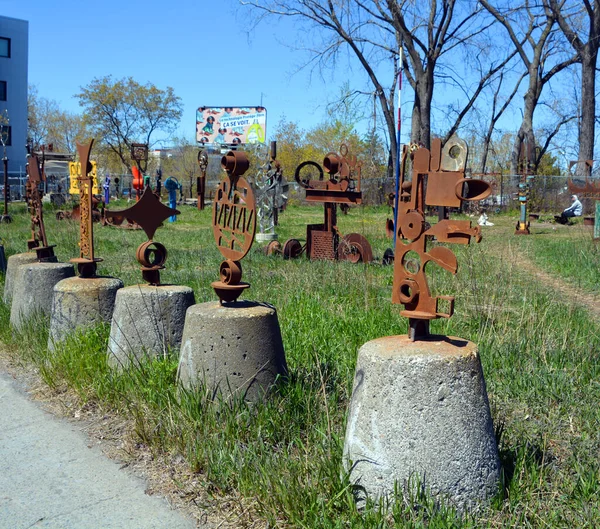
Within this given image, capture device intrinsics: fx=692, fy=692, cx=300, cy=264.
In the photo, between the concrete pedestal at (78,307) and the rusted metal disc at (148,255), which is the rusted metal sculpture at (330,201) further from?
the rusted metal disc at (148,255)

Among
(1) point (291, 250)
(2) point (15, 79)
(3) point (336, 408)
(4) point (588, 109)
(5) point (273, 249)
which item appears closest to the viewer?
(3) point (336, 408)

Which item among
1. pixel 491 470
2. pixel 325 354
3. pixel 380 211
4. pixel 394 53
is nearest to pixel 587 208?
pixel 380 211

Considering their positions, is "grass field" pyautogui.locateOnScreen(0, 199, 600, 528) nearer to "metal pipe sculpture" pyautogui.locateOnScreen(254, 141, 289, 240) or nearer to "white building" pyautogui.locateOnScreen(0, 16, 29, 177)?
"metal pipe sculpture" pyautogui.locateOnScreen(254, 141, 289, 240)

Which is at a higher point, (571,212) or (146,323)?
(571,212)

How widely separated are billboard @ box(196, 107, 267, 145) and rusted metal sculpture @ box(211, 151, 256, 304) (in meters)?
38.3

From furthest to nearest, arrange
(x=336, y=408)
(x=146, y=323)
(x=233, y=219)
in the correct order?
(x=146, y=323) < (x=233, y=219) < (x=336, y=408)

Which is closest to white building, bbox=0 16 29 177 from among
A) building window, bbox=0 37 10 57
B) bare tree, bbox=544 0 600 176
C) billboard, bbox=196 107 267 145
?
building window, bbox=0 37 10 57

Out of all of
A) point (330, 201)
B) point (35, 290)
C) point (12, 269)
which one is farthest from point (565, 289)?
point (12, 269)

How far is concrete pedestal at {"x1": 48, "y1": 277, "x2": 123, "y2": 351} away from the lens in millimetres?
5656

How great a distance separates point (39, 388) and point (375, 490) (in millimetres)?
3194

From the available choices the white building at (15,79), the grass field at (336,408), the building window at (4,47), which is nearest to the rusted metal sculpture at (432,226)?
the grass field at (336,408)

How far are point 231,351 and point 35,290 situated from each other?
3353mm

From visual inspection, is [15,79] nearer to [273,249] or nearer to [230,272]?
[273,249]

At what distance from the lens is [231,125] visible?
1742 inches
